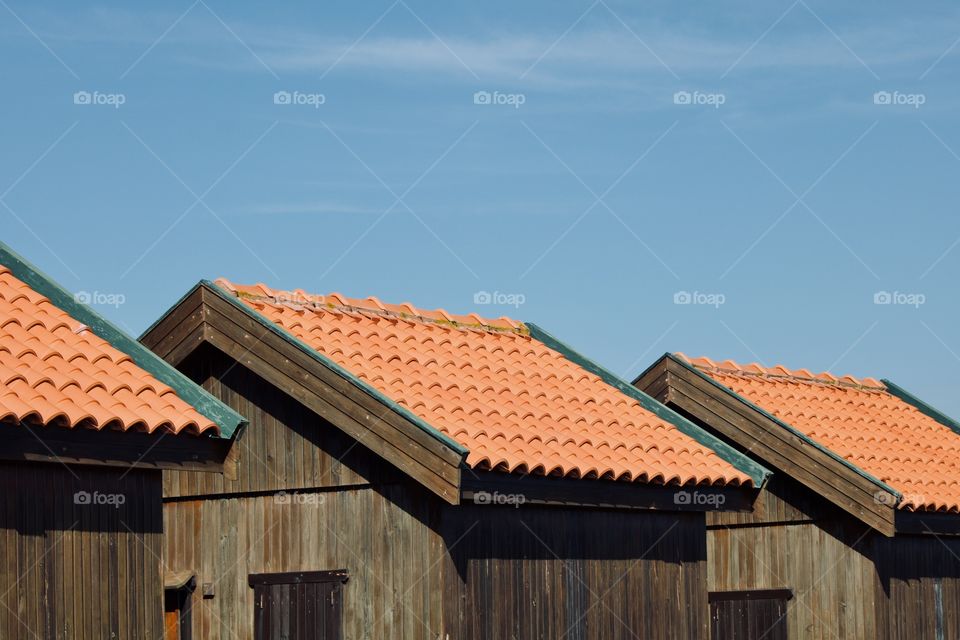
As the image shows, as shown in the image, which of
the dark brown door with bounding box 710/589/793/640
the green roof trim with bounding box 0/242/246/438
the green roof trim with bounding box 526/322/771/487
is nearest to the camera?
the green roof trim with bounding box 0/242/246/438

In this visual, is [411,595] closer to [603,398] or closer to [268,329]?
[268,329]

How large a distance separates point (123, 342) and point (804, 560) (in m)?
9.81

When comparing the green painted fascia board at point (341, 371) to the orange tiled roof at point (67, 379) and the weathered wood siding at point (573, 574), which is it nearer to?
the weathered wood siding at point (573, 574)

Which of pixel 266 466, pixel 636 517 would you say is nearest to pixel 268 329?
pixel 266 466

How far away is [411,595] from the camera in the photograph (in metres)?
13.1

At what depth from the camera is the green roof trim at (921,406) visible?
872 inches

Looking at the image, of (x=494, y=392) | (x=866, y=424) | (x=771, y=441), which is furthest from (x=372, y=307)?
(x=866, y=424)

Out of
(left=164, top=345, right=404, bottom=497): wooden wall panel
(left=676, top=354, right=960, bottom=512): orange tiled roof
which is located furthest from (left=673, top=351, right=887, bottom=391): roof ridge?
(left=164, top=345, right=404, bottom=497): wooden wall panel

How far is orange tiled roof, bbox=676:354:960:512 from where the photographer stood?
18109 mm

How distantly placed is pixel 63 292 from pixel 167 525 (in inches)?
167

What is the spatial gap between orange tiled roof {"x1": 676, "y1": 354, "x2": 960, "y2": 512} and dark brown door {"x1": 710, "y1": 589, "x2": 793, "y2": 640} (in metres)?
2.02

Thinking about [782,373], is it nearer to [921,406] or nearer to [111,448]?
[921,406]

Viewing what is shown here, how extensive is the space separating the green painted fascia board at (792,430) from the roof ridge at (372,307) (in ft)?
7.31

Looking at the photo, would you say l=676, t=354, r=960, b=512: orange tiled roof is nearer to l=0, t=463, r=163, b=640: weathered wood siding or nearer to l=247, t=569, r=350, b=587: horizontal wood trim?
l=247, t=569, r=350, b=587: horizontal wood trim
